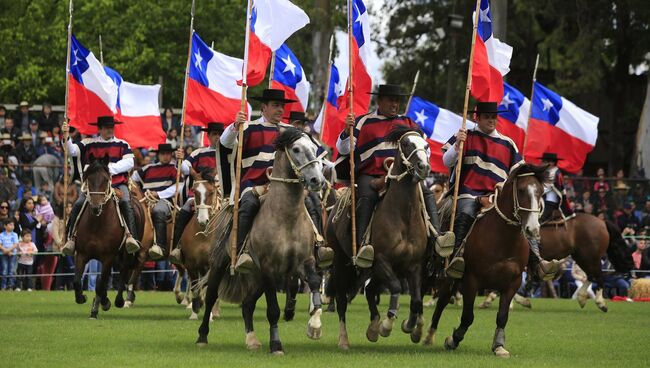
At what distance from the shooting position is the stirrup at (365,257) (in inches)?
636

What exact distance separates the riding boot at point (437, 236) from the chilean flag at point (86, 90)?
394 inches

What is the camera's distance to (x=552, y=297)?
114 feet

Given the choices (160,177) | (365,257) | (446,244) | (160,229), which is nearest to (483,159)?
(446,244)

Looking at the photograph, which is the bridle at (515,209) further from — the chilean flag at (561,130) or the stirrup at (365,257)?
the chilean flag at (561,130)

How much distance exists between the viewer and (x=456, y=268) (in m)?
16.6

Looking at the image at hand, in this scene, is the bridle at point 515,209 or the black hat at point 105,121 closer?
the bridle at point 515,209

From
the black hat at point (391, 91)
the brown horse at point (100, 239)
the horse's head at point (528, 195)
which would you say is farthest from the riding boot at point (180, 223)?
the horse's head at point (528, 195)

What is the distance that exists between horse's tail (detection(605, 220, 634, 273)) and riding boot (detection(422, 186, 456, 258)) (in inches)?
450

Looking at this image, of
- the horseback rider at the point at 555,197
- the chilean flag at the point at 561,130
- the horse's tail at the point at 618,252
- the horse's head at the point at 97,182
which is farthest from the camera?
the chilean flag at the point at 561,130

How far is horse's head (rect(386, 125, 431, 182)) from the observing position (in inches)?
622

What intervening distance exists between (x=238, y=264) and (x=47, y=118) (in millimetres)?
22124

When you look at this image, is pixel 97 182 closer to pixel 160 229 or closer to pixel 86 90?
pixel 160 229

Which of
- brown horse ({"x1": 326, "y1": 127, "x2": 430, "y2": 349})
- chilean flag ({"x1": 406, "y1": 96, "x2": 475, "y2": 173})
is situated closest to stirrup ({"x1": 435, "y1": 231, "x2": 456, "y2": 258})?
brown horse ({"x1": 326, "y1": 127, "x2": 430, "y2": 349})

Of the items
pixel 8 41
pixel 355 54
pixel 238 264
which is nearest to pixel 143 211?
pixel 355 54
